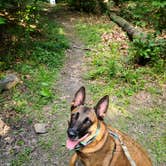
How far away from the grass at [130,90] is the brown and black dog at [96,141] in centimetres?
174

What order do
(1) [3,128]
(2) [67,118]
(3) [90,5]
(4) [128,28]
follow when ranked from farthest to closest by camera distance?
1. (3) [90,5]
2. (4) [128,28]
3. (2) [67,118]
4. (1) [3,128]

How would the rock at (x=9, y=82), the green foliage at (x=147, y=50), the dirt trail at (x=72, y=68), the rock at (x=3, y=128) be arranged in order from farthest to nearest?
the green foliage at (x=147, y=50) → the dirt trail at (x=72, y=68) → the rock at (x=9, y=82) → the rock at (x=3, y=128)

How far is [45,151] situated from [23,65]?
2.98 m

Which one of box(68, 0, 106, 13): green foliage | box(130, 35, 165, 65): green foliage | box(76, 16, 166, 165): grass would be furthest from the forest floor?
box(68, 0, 106, 13): green foliage

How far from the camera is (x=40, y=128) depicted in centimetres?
594

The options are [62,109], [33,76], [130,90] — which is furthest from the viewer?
[33,76]

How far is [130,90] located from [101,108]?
11.8ft

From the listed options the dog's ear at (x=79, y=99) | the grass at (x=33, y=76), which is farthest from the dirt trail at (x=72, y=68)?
the dog's ear at (x=79, y=99)

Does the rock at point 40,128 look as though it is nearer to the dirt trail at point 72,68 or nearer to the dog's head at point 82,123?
the dirt trail at point 72,68

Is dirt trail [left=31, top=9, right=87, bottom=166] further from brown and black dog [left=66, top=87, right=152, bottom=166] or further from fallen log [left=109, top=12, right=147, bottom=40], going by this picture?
fallen log [left=109, top=12, right=147, bottom=40]

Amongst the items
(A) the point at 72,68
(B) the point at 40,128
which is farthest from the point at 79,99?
(A) the point at 72,68

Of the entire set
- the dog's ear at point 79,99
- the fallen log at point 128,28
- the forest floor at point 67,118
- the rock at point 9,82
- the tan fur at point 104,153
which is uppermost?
the dog's ear at point 79,99

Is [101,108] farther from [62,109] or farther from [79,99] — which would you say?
[62,109]

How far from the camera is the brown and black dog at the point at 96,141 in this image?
3662mm
